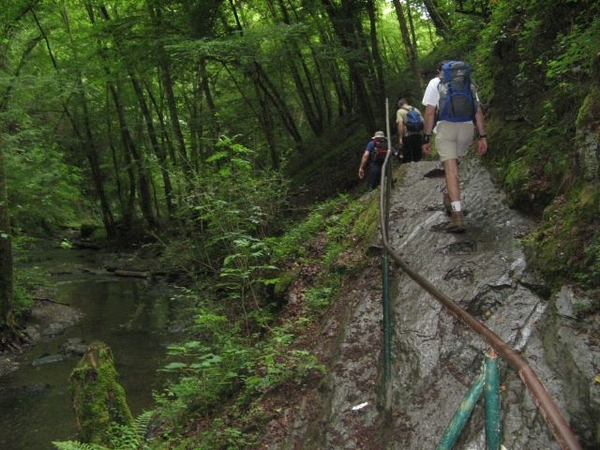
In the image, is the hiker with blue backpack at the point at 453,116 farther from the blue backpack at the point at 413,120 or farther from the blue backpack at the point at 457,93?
the blue backpack at the point at 413,120

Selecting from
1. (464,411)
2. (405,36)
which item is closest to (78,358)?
(405,36)

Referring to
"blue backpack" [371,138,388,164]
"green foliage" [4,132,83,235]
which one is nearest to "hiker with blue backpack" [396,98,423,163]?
"blue backpack" [371,138,388,164]

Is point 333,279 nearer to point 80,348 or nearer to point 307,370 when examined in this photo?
point 307,370

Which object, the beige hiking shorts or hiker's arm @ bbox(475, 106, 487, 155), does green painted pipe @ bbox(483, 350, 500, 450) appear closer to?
the beige hiking shorts

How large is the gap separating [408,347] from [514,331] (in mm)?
971

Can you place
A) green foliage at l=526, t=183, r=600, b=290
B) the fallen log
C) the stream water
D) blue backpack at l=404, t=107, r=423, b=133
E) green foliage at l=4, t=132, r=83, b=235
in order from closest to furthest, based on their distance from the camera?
green foliage at l=526, t=183, r=600, b=290 → the stream water → blue backpack at l=404, t=107, r=423, b=133 → green foliage at l=4, t=132, r=83, b=235 → the fallen log

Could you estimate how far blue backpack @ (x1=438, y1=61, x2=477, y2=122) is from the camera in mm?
5688

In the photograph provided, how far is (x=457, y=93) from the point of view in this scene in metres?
5.79

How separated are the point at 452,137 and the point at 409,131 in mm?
4948

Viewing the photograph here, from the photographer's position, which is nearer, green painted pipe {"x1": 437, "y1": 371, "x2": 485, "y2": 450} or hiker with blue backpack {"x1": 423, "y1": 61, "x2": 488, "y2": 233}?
green painted pipe {"x1": 437, "y1": 371, "x2": 485, "y2": 450}

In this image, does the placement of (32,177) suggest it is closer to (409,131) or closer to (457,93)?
(409,131)

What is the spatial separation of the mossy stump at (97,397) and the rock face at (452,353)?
314cm

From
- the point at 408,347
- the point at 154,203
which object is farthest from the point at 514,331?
the point at 154,203

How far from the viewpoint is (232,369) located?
6191mm
